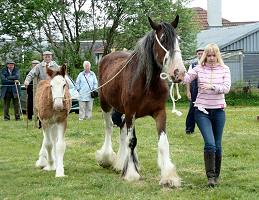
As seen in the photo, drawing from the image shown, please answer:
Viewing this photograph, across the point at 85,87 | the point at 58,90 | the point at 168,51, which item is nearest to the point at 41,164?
the point at 58,90

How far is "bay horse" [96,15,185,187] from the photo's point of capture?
23.0ft

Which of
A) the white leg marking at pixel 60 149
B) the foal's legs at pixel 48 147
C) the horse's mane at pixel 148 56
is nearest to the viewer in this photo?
the horse's mane at pixel 148 56

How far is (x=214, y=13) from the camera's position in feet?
140

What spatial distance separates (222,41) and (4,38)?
13191 mm

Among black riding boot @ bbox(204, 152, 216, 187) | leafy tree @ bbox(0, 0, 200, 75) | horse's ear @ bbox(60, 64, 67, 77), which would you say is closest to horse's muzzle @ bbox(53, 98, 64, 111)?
horse's ear @ bbox(60, 64, 67, 77)

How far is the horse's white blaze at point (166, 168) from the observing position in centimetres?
707

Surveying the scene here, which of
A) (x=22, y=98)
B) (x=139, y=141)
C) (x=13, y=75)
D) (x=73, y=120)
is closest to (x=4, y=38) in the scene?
(x=22, y=98)

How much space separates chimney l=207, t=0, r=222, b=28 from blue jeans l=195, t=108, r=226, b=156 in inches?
1374

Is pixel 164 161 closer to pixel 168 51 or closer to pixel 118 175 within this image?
pixel 118 175

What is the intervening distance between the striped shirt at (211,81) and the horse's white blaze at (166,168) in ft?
2.30

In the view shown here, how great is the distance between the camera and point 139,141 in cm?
1181

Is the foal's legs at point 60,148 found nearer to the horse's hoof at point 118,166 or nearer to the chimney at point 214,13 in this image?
the horse's hoof at point 118,166

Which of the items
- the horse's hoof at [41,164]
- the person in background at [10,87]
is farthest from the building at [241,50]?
the horse's hoof at [41,164]

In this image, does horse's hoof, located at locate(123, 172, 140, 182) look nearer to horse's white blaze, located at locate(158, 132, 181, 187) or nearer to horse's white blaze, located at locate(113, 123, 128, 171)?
horse's white blaze, located at locate(158, 132, 181, 187)
